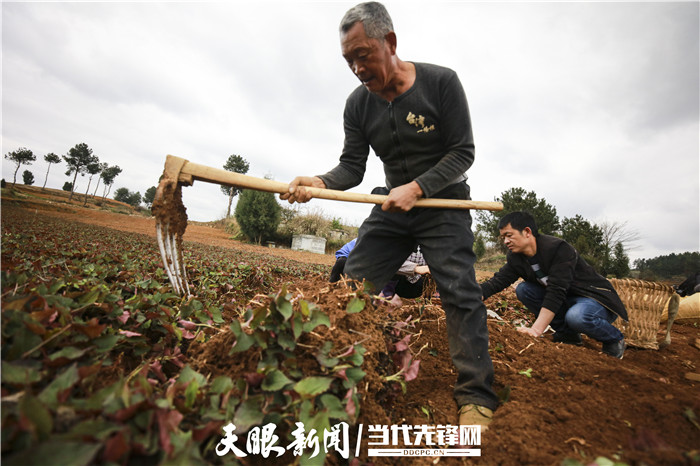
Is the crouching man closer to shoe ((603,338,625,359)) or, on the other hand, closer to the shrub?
shoe ((603,338,625,359))

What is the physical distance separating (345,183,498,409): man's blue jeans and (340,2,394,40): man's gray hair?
0.98 metres

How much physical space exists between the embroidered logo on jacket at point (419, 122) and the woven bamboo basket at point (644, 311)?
328 cm

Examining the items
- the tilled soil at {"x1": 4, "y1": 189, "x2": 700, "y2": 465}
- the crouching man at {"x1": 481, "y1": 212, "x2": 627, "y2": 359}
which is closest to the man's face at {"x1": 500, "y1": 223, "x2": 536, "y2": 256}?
the crouching man at {"x1": 481, "y1": 212, "x2": 627, "y2": 359}

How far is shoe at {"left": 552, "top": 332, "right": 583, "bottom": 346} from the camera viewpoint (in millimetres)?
Result: 3340

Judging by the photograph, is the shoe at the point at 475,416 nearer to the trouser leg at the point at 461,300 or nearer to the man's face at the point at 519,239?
the trouser leg at the point at 461,300

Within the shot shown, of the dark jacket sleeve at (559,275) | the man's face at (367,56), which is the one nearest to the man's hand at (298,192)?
the man's face at (367,56)

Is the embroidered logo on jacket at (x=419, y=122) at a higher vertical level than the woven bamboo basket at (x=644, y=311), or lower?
higher

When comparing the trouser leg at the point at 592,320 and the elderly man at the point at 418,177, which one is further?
the trouser leg at the point at 592,320

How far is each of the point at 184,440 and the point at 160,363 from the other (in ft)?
2.55

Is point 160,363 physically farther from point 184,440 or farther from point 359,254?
point 359,254

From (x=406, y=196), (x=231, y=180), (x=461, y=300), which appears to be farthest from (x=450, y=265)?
(x=231, y=180)

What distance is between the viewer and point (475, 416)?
150 cm

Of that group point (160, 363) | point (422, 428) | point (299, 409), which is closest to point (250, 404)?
point (299, 409)

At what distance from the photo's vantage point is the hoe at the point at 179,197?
73.7 inches
